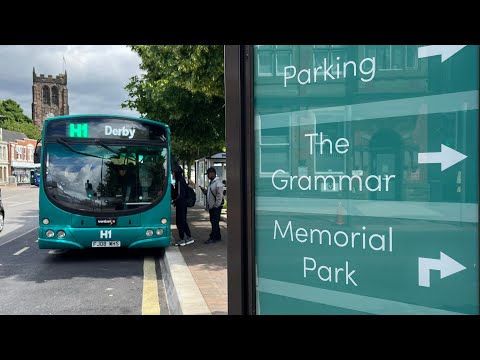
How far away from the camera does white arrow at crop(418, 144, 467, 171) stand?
1950 mm

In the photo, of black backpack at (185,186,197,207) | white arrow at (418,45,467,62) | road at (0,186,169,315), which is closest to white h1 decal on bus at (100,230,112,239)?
road at (0,186,169,315)

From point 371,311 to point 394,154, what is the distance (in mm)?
860

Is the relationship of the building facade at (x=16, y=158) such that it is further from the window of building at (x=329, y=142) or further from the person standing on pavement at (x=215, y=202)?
the window of building at (x=329, y=142)

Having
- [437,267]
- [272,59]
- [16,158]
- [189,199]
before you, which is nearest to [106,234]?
[189,199]

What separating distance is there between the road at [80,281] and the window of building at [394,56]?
13.6ft

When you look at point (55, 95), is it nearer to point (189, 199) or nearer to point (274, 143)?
point (189, 199)

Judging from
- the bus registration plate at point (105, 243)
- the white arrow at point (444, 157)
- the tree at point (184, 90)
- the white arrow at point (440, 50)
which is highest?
the tree at point (184, 90)

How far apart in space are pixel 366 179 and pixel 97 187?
725 cm

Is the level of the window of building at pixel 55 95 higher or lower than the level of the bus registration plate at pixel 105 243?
higher

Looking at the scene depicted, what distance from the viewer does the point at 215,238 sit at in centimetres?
1031

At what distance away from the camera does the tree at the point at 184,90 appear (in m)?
8.59

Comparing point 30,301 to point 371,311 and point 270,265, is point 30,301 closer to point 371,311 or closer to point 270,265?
point 270,265

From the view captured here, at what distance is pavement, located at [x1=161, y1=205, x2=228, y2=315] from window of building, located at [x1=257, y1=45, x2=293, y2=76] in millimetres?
2997

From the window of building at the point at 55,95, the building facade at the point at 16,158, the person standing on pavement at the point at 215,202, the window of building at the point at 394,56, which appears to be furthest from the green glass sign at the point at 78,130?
the window of building at the point at 55,95
